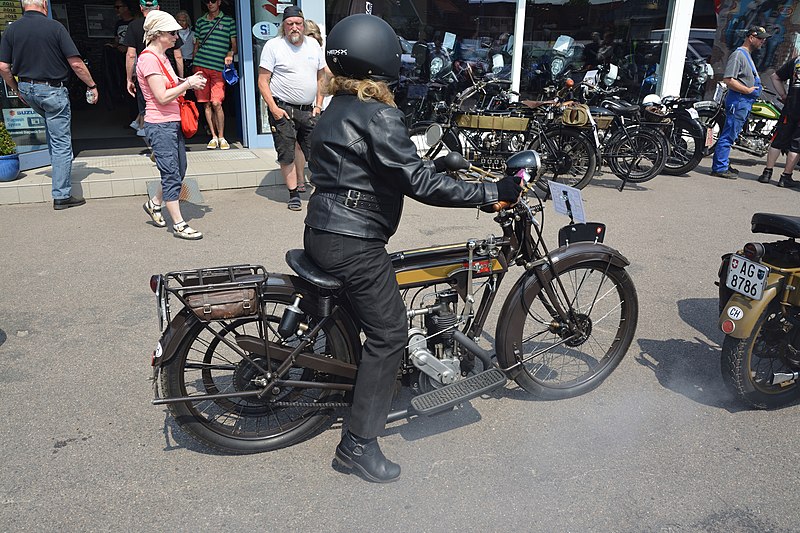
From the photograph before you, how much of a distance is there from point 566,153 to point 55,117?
19.1 ft

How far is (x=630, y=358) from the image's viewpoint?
4141mm

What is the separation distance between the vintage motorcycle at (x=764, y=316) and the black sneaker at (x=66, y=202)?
635cm

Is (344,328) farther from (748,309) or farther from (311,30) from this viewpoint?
(311,30)

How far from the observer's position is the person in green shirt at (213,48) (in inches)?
369

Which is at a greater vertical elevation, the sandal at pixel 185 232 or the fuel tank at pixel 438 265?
the fuel tank at pixel 438 265

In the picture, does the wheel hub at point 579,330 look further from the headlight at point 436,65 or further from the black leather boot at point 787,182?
the headlight at point 436,65

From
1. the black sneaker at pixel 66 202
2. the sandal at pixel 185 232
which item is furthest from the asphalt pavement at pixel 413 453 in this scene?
the black sneaker at pixel 66 202

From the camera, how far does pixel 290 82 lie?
6.82 metres

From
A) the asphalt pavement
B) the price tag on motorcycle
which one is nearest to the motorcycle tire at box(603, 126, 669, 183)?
the asphalt pavement

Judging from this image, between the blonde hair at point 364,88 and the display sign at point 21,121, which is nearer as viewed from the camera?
the blonde hair at point 364,88

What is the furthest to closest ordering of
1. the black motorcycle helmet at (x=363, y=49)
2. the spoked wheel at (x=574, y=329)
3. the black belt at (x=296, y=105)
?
the black belt at (x=296, y=105), the spoked wheel at (x=574, y=329), the black motorcycle helmet at (x=363, y=49)

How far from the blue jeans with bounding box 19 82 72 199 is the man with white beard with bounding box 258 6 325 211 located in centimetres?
200

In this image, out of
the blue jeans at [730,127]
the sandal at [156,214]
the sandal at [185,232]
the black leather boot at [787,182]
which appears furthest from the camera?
the blue jeans at [730,127]

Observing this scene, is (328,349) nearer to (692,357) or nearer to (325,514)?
(325,514)
